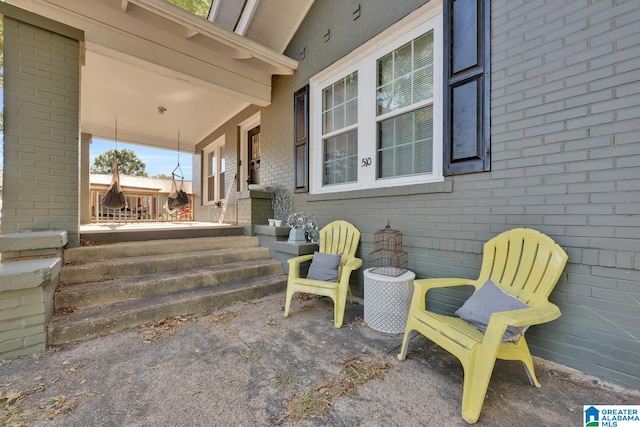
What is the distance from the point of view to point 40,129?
2.62 m

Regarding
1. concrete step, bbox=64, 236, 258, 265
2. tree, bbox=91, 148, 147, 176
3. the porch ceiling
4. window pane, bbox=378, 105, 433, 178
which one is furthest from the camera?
tree, bbox=91, 148, 147, 176

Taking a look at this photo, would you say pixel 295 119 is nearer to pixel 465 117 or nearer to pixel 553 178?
pixel 465 117

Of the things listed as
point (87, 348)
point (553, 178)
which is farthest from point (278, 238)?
point (553, 178)

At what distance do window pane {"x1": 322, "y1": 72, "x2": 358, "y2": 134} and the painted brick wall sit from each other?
296cm

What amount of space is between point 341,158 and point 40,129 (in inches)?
131

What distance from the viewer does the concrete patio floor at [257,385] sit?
1.44 m

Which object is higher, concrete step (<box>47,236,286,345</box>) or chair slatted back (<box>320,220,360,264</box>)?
chair slatted back (<box>320,220,360,264</box>)

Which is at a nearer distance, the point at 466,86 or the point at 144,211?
the point at 466,86

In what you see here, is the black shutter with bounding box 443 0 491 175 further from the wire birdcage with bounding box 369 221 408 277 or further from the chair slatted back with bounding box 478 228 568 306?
the wire birdcage with bounding box 369 221 408 277

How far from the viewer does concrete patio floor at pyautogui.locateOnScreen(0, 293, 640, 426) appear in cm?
144

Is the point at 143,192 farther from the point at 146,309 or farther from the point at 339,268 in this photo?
the point at 339,268

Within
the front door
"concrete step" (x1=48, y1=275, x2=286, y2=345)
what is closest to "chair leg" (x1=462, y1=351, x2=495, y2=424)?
"concrete step" (x1=48, y1=275, x2=286, y2=345)

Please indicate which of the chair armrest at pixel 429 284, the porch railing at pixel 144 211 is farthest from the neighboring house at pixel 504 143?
the porch railing at pixel 144 211

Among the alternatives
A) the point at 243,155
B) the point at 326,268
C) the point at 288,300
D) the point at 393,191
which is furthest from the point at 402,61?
the point at 243,155
